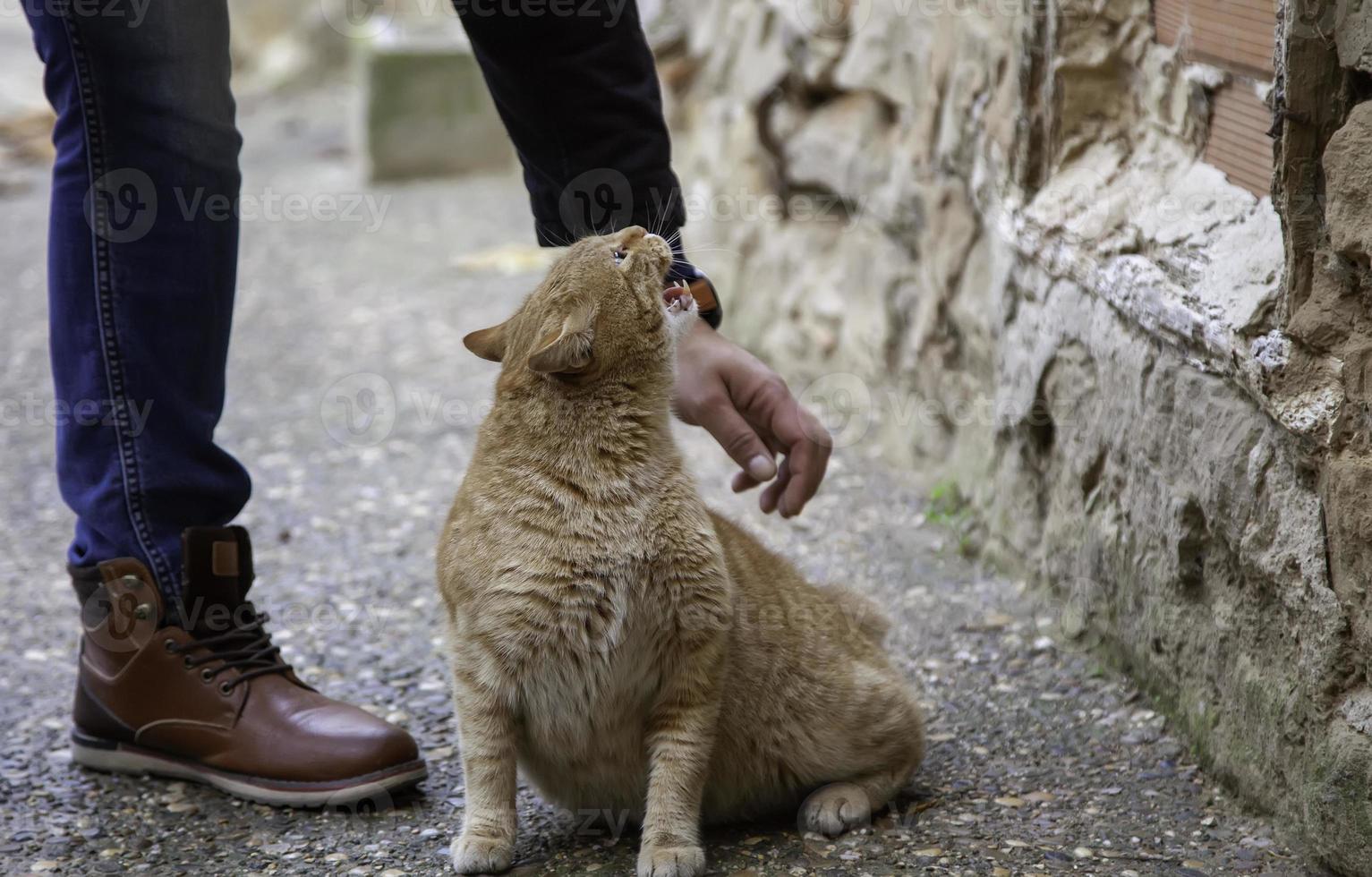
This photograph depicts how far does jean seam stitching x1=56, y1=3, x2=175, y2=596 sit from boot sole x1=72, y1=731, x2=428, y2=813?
348 mm

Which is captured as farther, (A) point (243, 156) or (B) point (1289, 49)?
(A) point (243, 156)

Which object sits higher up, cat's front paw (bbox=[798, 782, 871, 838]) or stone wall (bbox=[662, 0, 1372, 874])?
stone wall (bbox=[662, 0, 1372, 874])

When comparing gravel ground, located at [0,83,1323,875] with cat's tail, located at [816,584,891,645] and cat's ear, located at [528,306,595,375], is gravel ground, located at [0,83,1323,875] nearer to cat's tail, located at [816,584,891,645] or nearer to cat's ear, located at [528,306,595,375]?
cat's tail, located at [816,584,891,645]

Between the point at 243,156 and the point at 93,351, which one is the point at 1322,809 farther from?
the point at 243,156

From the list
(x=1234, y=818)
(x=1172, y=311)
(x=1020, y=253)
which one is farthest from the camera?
(x=1020, y=253)

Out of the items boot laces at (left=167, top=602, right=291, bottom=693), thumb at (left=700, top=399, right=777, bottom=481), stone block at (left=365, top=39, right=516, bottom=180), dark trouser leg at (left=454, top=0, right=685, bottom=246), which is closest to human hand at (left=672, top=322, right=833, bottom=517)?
thumb at (left=700, top=399, right=777, bottom=481)

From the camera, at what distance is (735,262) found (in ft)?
18.1

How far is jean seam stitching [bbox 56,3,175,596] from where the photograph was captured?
90.3 inches

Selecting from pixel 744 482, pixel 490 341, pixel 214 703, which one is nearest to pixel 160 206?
pixel 490 341

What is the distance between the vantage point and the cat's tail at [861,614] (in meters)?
2.56

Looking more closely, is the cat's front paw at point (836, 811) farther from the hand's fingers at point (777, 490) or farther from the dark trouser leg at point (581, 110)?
the dark trouser leg at point (581, 110)

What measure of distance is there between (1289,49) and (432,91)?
25.0ft

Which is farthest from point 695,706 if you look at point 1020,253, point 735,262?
point 735,262

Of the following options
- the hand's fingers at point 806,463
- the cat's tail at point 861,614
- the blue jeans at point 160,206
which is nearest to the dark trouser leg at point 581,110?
the blue jeans at point 160,206
